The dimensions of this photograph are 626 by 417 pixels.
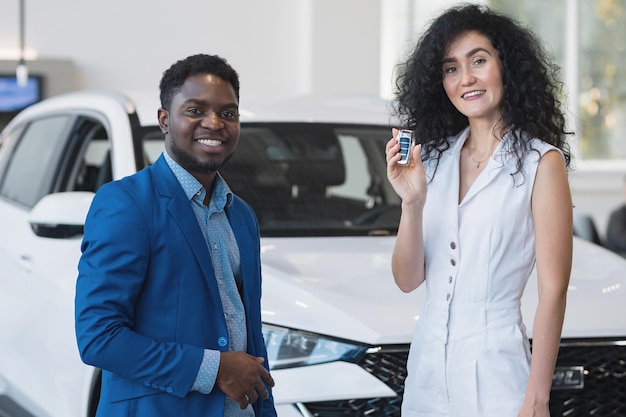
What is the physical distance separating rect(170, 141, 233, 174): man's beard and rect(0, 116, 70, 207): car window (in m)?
2.49

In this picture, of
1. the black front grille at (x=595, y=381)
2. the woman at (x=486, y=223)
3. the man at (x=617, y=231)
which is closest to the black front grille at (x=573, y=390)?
the black front grille at (x=595, y=381)

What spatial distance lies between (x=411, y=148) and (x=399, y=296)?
27.3 inches

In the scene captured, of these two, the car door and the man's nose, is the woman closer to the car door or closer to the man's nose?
the man's nose

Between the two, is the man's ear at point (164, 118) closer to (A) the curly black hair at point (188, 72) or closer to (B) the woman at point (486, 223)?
(A) the curly black hair at point (188, 72)

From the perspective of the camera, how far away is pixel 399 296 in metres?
2.90

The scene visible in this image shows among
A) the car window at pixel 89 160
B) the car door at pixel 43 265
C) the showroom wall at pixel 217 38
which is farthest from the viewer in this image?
the showroom wall at pixel 217 38

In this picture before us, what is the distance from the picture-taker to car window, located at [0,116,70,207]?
173 inches

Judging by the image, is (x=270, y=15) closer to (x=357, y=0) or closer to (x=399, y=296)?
(x=357, y=0)

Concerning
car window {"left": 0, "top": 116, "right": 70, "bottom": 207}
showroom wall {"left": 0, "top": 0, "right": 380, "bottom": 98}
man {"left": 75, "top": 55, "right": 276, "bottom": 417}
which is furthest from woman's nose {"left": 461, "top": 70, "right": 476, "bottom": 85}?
showroom wall {"left": 0, "top": 0, "right": 380, "bottom": 98}

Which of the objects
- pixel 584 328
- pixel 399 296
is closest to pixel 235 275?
pixel 399 296

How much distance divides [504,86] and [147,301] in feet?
2.94

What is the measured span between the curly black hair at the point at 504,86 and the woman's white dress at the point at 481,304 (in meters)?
0.06

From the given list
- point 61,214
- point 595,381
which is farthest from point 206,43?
point 595,381

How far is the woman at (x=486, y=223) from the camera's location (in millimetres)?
2170
